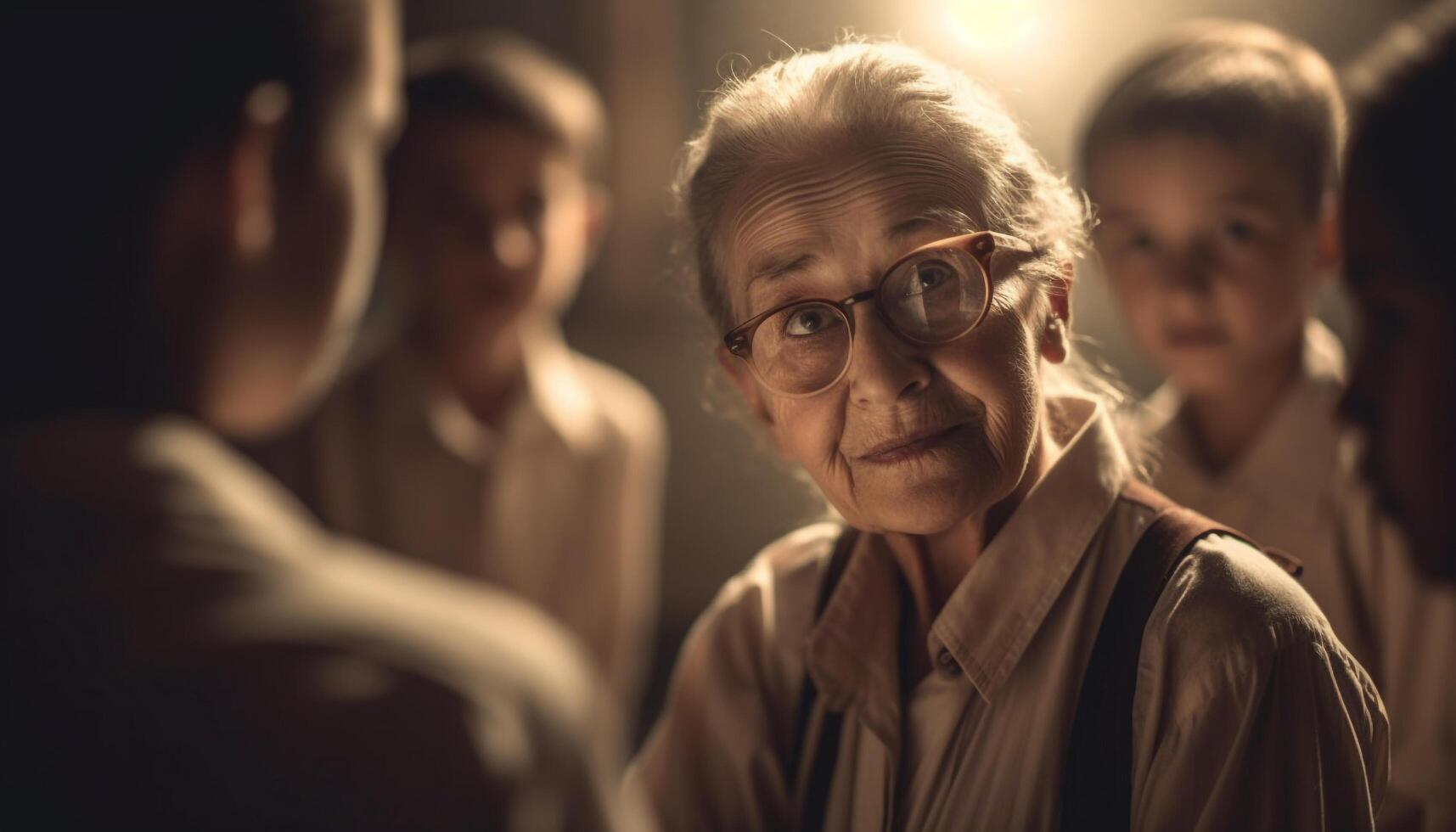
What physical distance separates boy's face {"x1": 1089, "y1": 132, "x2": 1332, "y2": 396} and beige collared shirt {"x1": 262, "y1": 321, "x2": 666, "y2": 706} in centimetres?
131

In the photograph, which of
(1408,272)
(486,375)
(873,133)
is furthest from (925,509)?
(486,375)

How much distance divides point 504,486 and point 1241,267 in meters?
1.60

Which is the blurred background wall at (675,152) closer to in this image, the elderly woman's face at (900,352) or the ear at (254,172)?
the elderly woman's face at (900,352)

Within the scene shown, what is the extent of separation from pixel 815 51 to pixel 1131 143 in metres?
0.80

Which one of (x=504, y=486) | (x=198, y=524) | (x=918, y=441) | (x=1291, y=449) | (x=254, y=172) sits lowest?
(x=504, y=486)

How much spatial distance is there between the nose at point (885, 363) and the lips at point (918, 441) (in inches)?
1.6

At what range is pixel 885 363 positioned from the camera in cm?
111

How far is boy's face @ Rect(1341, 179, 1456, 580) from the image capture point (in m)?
0.77

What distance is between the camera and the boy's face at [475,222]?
97.7 inches

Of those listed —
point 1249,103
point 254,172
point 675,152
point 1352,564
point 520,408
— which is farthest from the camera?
point 675,152

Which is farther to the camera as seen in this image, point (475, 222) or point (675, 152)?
point (675, 152)

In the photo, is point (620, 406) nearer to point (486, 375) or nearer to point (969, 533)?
point (486, 375)

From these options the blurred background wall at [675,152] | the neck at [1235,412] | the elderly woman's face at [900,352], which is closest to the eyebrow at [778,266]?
the elderly woman's face at [900,352]

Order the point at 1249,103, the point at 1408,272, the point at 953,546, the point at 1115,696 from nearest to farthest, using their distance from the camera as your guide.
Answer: the point at 1408,272
the point at 1115,696
the point at 953,546
the point at 1249,103
